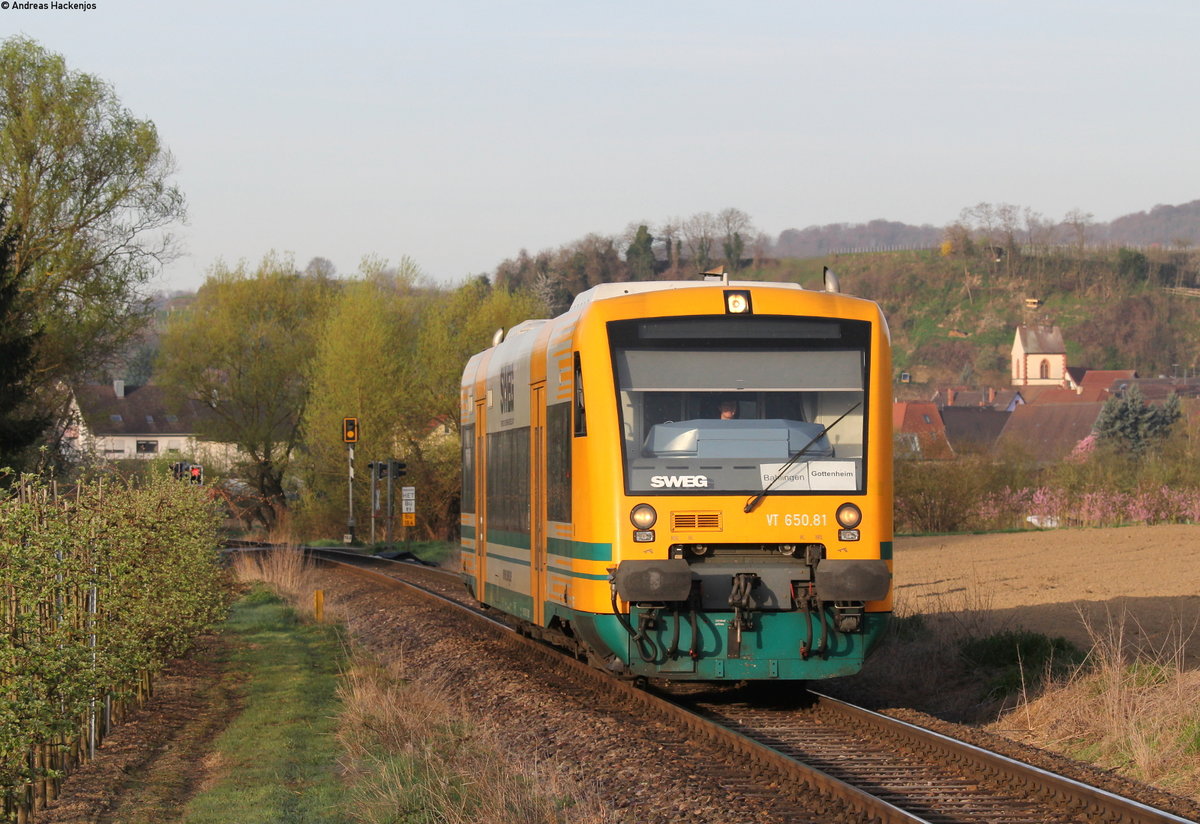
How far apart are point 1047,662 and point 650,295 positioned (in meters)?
4.98

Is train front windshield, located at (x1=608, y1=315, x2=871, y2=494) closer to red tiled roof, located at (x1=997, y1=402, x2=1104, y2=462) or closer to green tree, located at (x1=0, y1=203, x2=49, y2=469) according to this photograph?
green tree, located at (x1=0, y1=203, x2=49, y2=469)

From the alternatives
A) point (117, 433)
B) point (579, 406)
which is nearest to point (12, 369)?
point (579, 406)

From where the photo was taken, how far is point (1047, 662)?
13.1 metres

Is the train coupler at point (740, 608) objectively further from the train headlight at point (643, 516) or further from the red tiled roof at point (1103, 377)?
the red tiled roof at point (1103, 377)

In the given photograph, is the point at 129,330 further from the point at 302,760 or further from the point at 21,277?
the point at 302,760

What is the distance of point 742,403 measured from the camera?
1145 cm

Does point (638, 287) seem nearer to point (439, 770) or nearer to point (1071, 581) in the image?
point (439, 770)

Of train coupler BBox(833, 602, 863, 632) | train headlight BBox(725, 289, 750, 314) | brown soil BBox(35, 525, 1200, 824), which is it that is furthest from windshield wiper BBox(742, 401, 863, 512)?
brown soil BBox(35, 525, 1200, 824)

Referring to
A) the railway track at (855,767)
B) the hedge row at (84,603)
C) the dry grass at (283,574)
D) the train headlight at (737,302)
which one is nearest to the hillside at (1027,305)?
the dry grass at (283,574)

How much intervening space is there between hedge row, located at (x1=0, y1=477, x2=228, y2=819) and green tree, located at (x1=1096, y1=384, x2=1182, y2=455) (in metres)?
71.9

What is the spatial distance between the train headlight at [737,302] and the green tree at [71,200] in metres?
31.2

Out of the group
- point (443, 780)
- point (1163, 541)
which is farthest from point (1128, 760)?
point (1163, 541)

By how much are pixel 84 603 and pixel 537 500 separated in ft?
13.1

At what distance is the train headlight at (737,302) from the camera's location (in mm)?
11562
